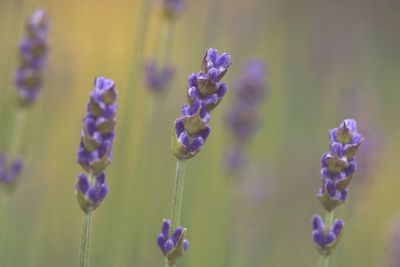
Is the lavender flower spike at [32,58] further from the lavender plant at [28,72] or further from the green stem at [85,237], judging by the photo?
the green stem at [85,237]

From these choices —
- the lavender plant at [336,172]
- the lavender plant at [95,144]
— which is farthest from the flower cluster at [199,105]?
the lavender plant at [336,172]

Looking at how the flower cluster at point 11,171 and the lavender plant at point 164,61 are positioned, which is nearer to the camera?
the flower cluster at point 11,171

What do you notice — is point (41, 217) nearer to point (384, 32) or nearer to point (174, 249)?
point (174, 249)

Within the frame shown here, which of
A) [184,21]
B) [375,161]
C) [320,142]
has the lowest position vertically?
[375,161]

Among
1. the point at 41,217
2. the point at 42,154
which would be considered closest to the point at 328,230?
the point at 41,217

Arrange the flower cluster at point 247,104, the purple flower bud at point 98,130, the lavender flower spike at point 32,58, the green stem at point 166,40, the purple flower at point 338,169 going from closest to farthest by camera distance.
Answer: the purple flower bud at point 98,130 → the purple flower at point 338,169 → the lavender flower spike at point 32,58 → the green stem at point 166,40 → the flower cluster at point 247,104

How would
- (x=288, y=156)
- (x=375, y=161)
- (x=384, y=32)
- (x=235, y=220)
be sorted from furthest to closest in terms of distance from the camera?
(x=384, y=32) < (x=288, y=156) < (x=235, y=220) < (x=375, y=161)
